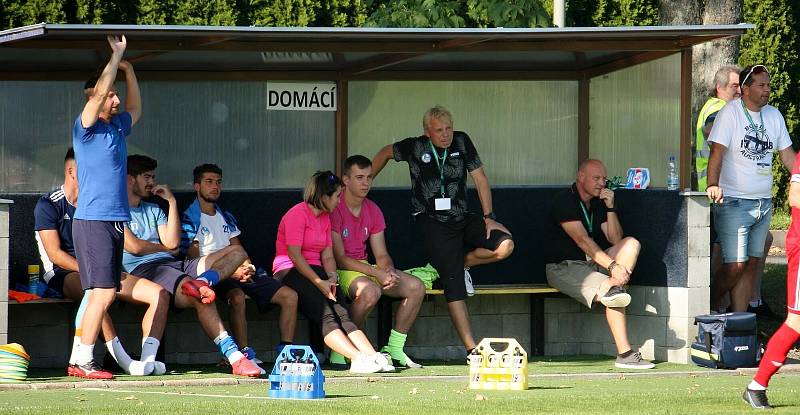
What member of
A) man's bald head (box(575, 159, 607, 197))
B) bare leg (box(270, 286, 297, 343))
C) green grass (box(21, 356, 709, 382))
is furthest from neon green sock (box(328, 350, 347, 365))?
man's bald head (box(575, 159, 607, 197))

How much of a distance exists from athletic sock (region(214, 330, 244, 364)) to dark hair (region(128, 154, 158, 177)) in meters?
1.34

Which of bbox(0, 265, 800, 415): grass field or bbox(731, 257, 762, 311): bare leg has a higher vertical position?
bbox(731, 257, 762, 311): bare leg

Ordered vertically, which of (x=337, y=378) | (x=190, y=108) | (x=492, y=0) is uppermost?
(x=492, y=0)

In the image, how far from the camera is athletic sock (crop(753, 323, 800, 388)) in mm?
8398

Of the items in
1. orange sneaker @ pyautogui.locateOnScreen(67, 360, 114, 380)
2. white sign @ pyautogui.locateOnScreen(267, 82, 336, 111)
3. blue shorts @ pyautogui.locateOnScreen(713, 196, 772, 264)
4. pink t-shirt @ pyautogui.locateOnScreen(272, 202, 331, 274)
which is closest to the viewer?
orange sneaker @ pyautogui.locateOnScreen(67, 360, 114, 380)

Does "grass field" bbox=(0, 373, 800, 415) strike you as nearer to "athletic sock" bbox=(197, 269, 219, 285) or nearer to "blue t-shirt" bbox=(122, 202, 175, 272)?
"athletic sock" bbox=(197, 269, 219, 285)

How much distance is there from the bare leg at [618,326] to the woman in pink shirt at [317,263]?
6.11 ft

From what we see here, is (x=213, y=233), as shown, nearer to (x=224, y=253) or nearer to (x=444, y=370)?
(x=224, y=253)

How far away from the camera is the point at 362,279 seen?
11.1 meters

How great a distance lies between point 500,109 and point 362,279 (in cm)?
245

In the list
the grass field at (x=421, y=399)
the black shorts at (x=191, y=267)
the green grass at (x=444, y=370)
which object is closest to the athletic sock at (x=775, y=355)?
the grass field at (x=421, y=399)

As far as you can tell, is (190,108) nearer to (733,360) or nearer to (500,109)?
(500,109)

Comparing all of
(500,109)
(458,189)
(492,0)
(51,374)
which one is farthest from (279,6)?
(51,374)

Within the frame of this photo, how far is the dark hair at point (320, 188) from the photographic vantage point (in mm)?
10992
